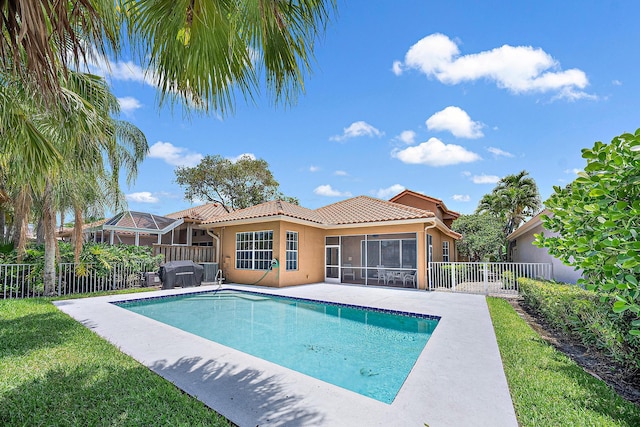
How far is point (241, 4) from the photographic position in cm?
278

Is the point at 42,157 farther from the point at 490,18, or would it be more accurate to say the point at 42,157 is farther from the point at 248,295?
the point at 490,18

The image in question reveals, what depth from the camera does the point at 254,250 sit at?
16.1 m

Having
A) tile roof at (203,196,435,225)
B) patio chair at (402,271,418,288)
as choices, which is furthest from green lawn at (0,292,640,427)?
patio chair at (402,271,418,288)

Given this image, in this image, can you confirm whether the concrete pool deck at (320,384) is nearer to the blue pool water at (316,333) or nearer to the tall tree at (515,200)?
the blue pool water at (316,333)

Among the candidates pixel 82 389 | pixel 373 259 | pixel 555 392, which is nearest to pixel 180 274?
pixel 373 259

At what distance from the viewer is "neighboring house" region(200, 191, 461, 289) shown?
14.9 meters

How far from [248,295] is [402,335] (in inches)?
305

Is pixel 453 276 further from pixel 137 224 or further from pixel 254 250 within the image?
pixel 137 224

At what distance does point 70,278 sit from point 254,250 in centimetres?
759

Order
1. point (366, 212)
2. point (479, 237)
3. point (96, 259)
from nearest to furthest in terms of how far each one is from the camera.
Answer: point (96, 259) → point (366, 212) → point (479, 237)

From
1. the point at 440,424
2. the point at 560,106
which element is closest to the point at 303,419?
the point at 440,424

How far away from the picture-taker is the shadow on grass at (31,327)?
5508 mm

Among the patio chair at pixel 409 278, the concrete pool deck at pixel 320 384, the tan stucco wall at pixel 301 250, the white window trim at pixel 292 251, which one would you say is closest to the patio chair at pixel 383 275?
the patio chair at pixel 409 278

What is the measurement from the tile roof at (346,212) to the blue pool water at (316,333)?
4.61 metres
